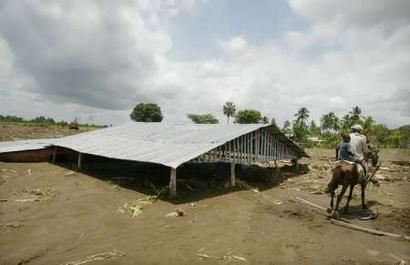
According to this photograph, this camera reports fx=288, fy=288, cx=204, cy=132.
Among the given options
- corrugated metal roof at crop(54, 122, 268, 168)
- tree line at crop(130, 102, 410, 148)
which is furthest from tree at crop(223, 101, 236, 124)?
corrugated metal roof at crop(54, 122, 268, 168)

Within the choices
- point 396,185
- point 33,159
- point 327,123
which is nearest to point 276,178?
point 396,185

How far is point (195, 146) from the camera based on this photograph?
14.0 m

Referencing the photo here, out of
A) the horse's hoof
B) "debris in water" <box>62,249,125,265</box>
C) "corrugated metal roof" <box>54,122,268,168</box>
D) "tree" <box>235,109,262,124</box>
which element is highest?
"tree" <box>235,109,262,124</box>

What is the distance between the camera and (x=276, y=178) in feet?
57.2

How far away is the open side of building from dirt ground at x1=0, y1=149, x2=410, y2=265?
1.59 m

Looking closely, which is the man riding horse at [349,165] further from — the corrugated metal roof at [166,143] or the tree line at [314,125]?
the tree line at [314,125]

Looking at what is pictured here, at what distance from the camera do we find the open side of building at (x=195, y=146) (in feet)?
43.6

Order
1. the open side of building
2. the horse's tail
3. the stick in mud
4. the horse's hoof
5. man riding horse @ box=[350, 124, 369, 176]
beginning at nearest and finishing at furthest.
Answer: the stick in mud < the horse's hoof < the horse's tail < man riding horse @ box=[350, 124, 369, 176] < the open side of building

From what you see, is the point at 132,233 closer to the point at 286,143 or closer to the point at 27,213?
the point at 27,213

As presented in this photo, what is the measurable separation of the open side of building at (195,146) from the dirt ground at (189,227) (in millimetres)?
1594

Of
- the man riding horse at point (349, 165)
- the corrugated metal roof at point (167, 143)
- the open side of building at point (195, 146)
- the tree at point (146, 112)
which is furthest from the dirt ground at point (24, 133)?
the man riding horse at point (349, 165)

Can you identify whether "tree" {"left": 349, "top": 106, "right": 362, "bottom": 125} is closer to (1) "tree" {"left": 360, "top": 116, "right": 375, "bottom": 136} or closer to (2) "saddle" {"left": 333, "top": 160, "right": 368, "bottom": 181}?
(1) "tree" {"left": 360, "top": 116, "right": 375, "bottom": 136}

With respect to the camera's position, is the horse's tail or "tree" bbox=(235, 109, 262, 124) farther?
"tree" bbox=(235, 109, 262, 124)

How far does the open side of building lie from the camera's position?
1330 cm
